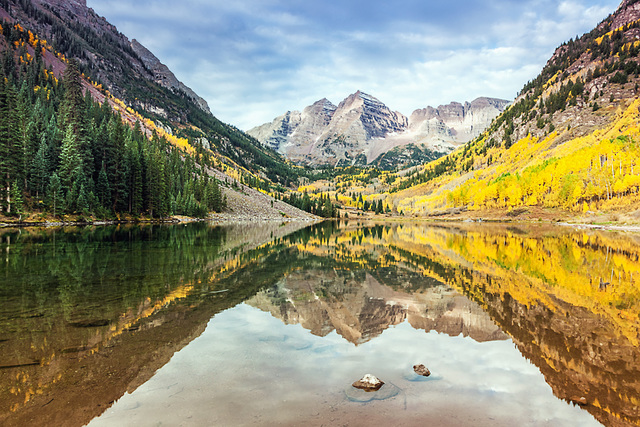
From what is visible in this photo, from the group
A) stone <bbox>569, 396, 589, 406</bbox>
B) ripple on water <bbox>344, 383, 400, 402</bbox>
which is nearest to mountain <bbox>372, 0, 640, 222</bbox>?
stone <bbox>569, 396, 589, 406</bbox>

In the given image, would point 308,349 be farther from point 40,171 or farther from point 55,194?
point 40,171

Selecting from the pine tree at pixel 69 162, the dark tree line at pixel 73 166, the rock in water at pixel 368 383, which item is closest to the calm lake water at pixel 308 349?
the rock in water at pixel 368 383

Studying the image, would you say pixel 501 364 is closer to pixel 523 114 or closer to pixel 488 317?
pixel 488 317

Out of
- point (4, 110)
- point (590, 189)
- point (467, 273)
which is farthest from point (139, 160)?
point (590, 189)

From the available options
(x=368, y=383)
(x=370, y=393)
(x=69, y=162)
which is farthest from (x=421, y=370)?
(x=69, y=162)

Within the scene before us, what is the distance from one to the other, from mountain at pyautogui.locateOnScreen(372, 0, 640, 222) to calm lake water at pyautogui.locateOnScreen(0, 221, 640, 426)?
262 feet

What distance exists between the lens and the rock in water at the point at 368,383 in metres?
6.70

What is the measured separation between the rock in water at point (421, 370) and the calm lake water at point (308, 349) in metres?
0.14

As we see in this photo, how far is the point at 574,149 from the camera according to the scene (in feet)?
377

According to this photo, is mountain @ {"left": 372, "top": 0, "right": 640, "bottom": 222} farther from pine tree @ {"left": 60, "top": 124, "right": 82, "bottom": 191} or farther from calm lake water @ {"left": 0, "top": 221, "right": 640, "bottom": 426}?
pine tree @ {"left": 60, "top": 124, "right": 82, "bottom": 191}

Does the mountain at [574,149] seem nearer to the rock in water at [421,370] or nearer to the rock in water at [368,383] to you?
the rock in water at [421,370]

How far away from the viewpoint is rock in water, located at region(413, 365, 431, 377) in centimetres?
754

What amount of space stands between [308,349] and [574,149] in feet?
468

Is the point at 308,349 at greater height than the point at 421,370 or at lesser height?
lesser
